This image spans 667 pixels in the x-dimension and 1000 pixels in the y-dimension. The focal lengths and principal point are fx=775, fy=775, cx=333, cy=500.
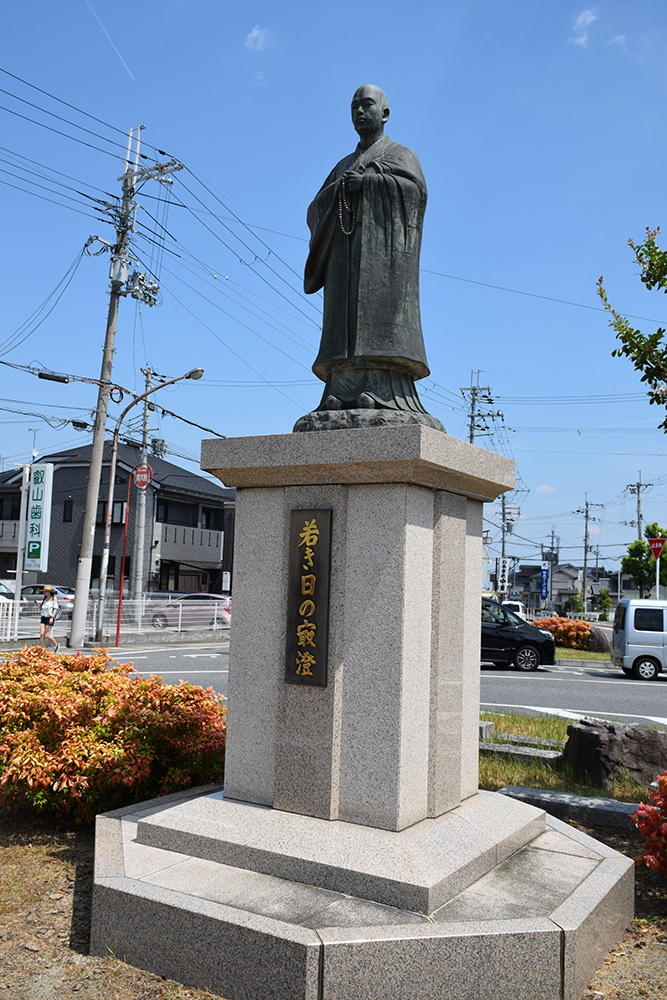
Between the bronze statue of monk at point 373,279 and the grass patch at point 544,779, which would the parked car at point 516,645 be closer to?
the grass patch at point 544,779

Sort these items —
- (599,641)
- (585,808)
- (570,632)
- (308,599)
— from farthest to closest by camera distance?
1. (570,632)
2. (599,641)
3. (585,808)
4. (308,599)

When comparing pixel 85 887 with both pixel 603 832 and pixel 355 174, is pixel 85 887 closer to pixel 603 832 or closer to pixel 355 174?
pixel 603 832

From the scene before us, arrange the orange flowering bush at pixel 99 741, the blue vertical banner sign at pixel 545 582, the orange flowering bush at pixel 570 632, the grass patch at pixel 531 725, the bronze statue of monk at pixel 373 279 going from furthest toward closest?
the blue vertical banner sign at pixel 545 582 < the orange flowering bush at pixel 570 632 < the grass patch at pixel 531 725 < the orange flowering bush at pixel 99 741 < the bronze statue of monk at pixel 373 279

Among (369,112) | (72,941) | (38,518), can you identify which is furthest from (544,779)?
(38,518)

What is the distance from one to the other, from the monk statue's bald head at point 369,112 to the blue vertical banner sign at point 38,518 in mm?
17276

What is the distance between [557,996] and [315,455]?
280 cm

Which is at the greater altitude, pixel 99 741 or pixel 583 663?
pixel 99 741

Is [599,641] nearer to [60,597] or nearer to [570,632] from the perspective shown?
[570,632]

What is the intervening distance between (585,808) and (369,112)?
5.02m

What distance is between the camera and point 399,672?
4.13 meters

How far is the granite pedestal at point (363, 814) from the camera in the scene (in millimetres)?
3252

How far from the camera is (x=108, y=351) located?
18531 mm

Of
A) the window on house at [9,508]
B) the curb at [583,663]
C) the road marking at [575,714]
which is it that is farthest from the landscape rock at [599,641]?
the window on house at [9,508]

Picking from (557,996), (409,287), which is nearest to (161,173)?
(409,287)
